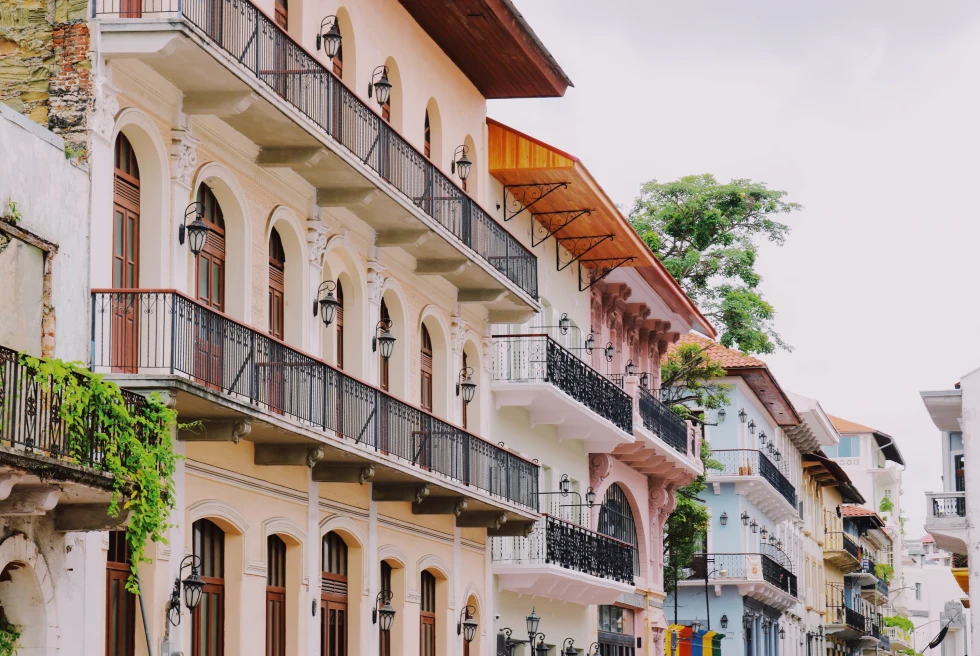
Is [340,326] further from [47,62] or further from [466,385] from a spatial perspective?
[47,62]

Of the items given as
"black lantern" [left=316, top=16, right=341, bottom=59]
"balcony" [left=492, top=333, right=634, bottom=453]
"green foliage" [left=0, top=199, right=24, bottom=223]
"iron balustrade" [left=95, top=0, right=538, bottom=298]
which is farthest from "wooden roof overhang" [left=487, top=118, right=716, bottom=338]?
"green foliage" [left=0, top=199, right=24, bottom=223]

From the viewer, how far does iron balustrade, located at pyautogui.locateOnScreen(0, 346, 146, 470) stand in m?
13.5

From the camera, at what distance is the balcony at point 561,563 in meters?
29.7

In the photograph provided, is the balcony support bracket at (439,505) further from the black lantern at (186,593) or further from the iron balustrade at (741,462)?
the iron balustrade at (741,462)

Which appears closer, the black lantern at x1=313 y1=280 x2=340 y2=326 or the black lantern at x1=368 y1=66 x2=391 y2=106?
the black lantern at x1=313 y1=280 x2=340 y2=326

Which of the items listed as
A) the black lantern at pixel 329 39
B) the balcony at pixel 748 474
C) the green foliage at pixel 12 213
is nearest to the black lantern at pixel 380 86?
the black lantern at pixel 329 39

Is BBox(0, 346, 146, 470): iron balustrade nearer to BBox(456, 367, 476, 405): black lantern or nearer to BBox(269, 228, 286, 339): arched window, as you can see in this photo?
BBox(269, 228, 286, 339): arched window

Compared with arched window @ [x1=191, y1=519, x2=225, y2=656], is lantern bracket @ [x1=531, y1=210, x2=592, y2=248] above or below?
above

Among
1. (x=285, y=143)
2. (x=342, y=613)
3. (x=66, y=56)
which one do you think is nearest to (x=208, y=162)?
(x=285, y=143)

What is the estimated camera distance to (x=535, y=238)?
108ft

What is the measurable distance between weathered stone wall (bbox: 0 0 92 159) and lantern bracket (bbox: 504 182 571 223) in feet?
48.8

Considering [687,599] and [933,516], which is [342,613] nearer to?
[933,516]

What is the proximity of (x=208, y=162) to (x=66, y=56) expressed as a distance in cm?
270

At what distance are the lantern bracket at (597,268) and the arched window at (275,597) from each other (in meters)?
15.3
